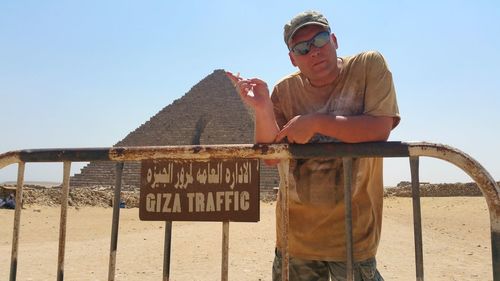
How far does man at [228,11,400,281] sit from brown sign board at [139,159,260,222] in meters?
0.34

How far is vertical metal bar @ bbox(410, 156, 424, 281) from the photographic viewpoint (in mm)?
1570

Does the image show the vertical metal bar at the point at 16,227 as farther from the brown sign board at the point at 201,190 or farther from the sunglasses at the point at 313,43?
the sunglasses at the point at 313,43

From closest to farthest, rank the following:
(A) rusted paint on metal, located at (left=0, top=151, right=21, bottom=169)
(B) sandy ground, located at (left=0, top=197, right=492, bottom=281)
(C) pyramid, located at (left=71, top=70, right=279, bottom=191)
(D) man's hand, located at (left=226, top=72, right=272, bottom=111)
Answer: (A) rusted paint on metal, located at (left=0, top=151, right=21, bottom=169) < (D) man's hand, located at (left=226, top=72, right=272, bottom=111) < (B) sandy ground, located at (left=0, top=197, right=492, bottom=281) < (C) pyramid, located at (left=71, top=70, right=279, bottom=191)

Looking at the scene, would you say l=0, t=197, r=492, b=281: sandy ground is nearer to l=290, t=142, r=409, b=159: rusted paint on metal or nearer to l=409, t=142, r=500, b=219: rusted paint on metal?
l=290, t=142, r=409, b=159: rusted paint on metal

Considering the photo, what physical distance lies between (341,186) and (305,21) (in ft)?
2.35

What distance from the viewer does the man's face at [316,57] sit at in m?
2.07

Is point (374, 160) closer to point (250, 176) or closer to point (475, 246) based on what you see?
point (250, 176)

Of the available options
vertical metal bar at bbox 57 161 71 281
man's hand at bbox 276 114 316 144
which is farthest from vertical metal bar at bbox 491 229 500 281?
vertical metal bar at bbox 57 161 71 281

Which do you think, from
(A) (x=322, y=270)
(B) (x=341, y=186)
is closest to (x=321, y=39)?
(B) (x=341, y=186)

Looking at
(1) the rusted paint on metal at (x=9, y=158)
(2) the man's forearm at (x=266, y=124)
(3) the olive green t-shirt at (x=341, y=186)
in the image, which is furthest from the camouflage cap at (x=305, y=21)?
(1) the rusted paint on metal at (x=9, y=158)

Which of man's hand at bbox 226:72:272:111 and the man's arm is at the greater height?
man's hand at bbox 226:72:272:111

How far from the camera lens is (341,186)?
2.01 metres

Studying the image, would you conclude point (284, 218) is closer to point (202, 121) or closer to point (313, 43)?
point (313, 43)

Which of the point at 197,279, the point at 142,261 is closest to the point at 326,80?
the point at 197,279
